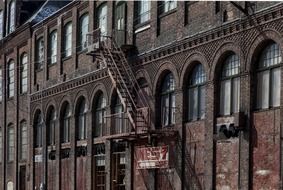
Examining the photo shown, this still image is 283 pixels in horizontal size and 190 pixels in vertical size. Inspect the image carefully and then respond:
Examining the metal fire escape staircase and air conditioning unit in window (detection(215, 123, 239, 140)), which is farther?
the metal fire escape staircase

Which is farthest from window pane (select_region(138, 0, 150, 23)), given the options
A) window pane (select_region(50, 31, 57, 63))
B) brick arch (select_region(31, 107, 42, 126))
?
brick arch (select_region(31, 107, 42, 126))

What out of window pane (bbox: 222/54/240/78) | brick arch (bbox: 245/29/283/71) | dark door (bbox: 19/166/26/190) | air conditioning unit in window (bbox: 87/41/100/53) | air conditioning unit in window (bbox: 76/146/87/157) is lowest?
dark door (bbox: 19/166/26/190)

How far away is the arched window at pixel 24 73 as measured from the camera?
4288 centimetres

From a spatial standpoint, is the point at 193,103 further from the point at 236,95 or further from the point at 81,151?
the point at 81,151

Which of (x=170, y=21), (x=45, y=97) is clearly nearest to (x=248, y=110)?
(x=170, y=21)

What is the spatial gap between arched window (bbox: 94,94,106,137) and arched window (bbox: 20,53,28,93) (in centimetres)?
1086

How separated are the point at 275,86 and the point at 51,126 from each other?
20529 mm

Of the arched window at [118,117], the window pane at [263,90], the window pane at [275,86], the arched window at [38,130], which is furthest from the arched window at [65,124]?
the window pane at [275,86]

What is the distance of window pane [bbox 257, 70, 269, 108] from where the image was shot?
20.9 metres

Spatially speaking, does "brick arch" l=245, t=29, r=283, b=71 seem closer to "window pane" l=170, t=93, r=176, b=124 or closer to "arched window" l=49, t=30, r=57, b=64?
"window pane" l=170, t=93, r=176, b=124

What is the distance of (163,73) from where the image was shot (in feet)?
88.1

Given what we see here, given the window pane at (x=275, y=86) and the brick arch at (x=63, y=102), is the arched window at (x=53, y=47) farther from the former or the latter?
the window pane at (x=275, y=86)

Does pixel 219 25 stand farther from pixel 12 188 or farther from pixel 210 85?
pixel 12 188

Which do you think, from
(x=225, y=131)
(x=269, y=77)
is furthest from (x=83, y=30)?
(x=269, y=77)
